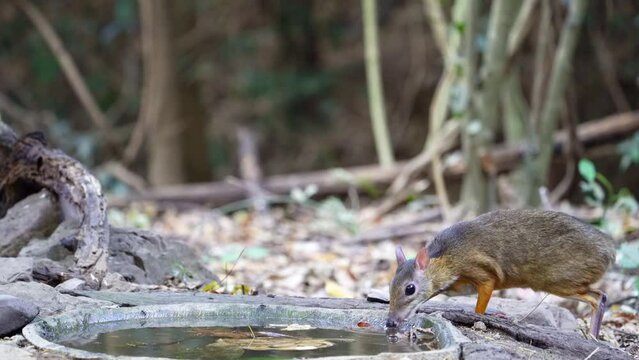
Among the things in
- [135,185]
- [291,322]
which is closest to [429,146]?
[135,185]

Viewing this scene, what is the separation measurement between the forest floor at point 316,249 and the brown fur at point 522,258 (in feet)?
0.66

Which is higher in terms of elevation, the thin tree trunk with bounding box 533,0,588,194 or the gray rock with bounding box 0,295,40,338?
the thin tree trunk with bounding box 533,0,588,194

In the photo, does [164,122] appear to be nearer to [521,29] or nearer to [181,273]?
[521,29]

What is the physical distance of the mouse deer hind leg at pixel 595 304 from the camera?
404 cm

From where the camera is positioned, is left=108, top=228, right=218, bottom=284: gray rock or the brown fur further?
left=108, top=228, right=218, bottom=284: gray rock

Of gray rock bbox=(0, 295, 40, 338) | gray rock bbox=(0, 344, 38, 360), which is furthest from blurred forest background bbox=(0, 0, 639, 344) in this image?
gray rock bbox=(0, 344, 38, 360)

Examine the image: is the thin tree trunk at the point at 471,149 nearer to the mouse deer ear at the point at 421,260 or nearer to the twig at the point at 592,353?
the mouse deer ear at the point at 421,260

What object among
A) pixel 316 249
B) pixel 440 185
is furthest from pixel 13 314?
pixel 440 185

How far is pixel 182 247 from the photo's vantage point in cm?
490

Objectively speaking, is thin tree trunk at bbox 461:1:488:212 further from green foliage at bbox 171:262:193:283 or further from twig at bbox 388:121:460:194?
green foliage at bbox 171:262:193:283

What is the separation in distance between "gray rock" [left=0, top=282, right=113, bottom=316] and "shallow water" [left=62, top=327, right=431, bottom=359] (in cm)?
27

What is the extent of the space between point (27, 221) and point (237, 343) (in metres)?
1.84

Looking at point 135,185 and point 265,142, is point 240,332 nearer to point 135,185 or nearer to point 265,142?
point 135,185

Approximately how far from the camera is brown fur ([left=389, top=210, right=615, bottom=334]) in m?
4.10
